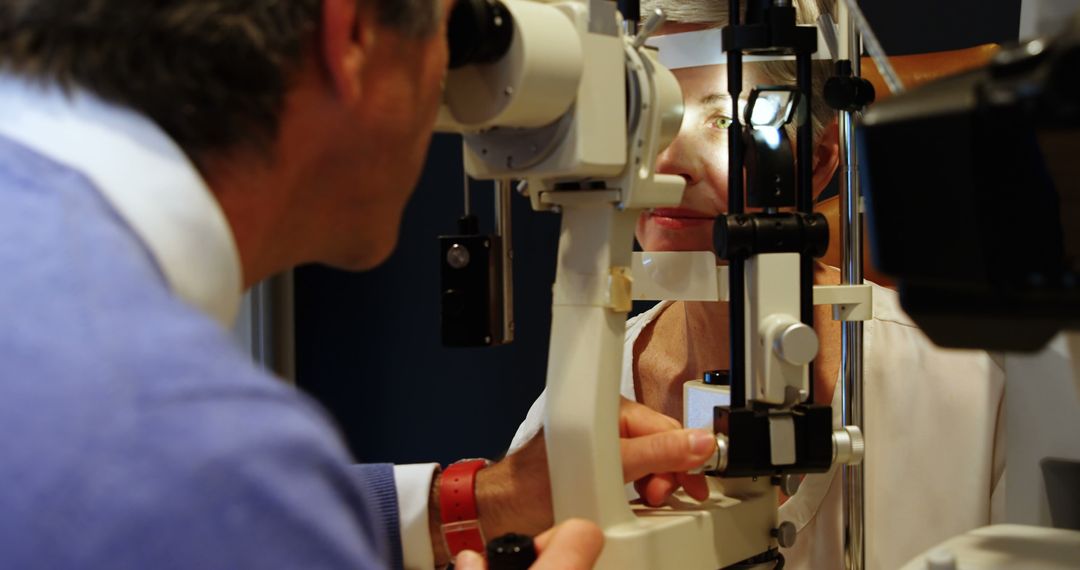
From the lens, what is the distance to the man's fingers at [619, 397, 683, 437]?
1.15 meters

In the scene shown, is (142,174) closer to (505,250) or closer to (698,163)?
(505,250)

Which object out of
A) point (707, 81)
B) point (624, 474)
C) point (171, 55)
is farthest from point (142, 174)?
point (707, 81)

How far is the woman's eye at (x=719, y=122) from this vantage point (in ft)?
4.49

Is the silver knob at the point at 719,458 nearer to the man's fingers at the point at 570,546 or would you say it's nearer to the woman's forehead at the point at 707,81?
the man's fingers at the point at 570,546

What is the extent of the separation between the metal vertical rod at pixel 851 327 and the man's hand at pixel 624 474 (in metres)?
0.22

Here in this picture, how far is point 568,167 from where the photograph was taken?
958 millimetres

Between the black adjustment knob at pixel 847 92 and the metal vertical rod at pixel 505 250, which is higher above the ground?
the black adjustment knob at pixel 847 92

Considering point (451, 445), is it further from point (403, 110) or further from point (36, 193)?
point (36, 193)

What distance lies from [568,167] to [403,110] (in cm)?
24

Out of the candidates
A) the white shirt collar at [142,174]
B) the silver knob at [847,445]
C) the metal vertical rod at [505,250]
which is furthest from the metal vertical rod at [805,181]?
the white shirt collar at [142,174]

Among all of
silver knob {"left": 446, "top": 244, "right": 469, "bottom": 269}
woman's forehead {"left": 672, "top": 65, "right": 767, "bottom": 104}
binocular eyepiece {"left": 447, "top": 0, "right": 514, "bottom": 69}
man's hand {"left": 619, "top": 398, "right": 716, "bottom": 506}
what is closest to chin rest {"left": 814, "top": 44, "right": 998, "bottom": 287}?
woman's forehead {"left": 672, "top": 65, "right": 767, "bottom": 104}

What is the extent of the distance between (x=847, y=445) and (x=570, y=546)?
369 mm

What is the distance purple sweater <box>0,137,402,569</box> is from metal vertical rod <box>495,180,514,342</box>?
1.86ft

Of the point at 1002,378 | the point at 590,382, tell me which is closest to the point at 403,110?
the point at 590,382
